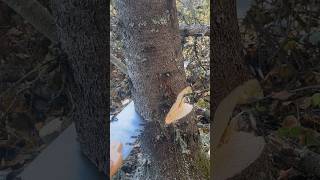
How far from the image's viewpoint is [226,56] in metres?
1.24

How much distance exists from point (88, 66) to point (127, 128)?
0.67ft

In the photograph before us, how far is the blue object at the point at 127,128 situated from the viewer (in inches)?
50.1

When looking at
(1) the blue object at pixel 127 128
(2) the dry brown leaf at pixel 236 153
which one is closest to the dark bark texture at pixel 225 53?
(2) the dry brown leaf at pixel 236 153

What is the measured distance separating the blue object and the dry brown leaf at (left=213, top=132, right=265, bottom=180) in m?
0.22

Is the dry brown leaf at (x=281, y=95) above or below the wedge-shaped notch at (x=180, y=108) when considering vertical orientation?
above

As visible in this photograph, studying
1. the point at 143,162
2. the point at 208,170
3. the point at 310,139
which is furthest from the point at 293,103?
the point at 143,162

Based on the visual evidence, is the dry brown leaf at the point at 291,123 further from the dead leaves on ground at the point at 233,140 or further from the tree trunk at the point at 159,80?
the tree trunk at the point at 159,80

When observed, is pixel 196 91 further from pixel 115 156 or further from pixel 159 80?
pixel 115 156

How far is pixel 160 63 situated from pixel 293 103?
14.3 inches

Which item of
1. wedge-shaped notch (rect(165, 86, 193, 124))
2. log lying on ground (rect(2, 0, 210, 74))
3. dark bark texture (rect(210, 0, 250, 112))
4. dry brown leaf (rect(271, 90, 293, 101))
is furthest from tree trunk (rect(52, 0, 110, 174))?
dry brown leaf (rect(271, 90, 293, 101))

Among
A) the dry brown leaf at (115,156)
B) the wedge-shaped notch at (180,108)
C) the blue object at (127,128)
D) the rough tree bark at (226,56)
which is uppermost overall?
the rough tree bark at (226,56)

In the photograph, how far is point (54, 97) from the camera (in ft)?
4.43

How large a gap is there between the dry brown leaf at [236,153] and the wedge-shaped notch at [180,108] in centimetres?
13

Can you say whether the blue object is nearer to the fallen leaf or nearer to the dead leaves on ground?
the dead leaves on ground
